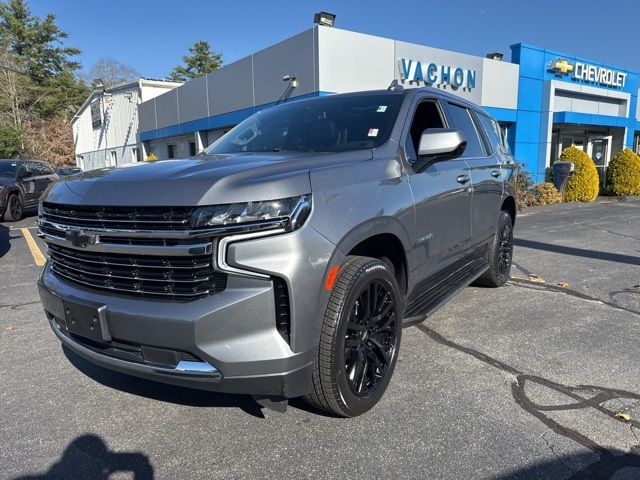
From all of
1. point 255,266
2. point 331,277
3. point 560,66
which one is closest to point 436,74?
point 560,66

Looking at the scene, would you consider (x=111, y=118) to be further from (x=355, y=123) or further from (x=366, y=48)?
(x=355, y=123)

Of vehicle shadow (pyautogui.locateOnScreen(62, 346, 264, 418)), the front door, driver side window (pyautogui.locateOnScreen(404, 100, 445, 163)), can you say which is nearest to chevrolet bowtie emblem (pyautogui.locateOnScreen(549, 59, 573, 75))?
the front door

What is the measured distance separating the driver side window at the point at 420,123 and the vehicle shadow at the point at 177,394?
1.94 m

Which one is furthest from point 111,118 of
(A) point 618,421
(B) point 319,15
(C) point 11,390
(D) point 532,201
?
(A) point 618,421

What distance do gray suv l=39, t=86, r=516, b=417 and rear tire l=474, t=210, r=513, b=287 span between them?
207 centimetres

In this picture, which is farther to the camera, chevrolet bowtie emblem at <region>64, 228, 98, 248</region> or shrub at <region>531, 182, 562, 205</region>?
shrub at <region>531, 182, 562, 205</region>

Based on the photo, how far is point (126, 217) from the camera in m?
2.30

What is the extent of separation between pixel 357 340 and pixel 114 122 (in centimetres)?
3169

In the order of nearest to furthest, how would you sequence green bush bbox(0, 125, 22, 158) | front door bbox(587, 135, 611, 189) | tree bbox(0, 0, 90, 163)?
front door bbox(587, 135, 611, 189), green bush bbox(0, 125, 22, 158), tree bbox(0, 0, 90, 163)

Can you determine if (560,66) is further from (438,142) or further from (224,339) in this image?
(224,339)

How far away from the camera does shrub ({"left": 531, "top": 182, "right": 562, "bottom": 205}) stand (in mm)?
15539

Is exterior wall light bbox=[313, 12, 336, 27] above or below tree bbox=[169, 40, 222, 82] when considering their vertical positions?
below

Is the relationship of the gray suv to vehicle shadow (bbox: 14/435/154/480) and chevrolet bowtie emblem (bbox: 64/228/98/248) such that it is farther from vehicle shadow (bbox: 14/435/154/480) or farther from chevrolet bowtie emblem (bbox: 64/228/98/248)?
vehicle shadow (bbox: 14/435/154/480)

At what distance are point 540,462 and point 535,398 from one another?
2.28 ft
